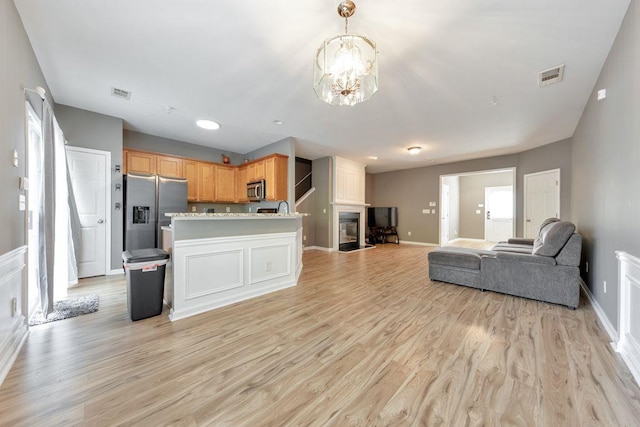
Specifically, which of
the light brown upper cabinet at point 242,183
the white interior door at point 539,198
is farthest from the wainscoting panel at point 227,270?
the white interior door at point 539,198

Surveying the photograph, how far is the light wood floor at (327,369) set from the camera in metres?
1.31

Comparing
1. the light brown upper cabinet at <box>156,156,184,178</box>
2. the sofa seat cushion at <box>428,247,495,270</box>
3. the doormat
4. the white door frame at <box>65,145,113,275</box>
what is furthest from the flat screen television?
the doormat

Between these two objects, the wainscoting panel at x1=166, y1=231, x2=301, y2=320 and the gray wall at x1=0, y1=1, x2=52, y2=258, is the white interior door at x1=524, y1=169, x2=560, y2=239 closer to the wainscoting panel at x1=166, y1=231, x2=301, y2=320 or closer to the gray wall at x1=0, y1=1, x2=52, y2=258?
the wainscoting panel at x1=166, y1=231, x2=301, y2=320

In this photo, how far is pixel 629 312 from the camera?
1.78 meters

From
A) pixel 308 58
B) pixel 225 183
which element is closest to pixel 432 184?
pixel 225 183

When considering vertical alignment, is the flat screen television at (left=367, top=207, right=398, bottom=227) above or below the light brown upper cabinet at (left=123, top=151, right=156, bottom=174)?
below

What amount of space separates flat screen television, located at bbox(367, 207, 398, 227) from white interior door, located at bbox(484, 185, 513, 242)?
345cm

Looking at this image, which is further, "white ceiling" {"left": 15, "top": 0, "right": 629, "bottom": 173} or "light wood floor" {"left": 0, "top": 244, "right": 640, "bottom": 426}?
"white ceiling" {"left": 15, "top": 0, "right": 629, "bottom": 173}

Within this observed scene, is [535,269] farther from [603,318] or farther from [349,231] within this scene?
[349,231]

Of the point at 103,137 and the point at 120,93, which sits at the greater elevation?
the point at 120,93

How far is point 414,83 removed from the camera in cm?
290

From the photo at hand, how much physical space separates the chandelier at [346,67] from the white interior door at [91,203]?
391 centimetres

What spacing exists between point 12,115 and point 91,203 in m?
2.40

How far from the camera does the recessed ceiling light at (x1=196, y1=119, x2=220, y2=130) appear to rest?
420 centimetres
